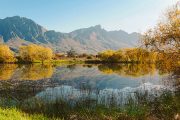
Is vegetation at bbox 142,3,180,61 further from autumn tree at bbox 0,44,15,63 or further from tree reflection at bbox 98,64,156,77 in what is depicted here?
autumn tree at bbox 0,44,15,63

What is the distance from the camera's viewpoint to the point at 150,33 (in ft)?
105

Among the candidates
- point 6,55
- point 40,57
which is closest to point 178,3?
point 6,55

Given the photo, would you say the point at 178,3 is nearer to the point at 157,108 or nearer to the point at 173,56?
the point at 173,56

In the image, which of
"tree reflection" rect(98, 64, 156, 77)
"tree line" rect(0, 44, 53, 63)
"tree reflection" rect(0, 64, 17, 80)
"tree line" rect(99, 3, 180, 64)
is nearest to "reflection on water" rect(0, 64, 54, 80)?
"tree reflection" rect(0, 64, 17, 80)

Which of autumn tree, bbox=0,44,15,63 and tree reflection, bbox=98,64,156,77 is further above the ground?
autumn tree, bbox=0,44,15,63

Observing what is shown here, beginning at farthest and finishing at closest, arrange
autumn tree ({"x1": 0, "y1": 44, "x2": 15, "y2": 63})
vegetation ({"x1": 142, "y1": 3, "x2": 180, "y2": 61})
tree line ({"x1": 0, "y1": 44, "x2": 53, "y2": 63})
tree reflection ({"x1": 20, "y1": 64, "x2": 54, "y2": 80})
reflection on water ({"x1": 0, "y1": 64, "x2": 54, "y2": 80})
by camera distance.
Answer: tree line ({"x1": 0, "y1": 44, "x2": 53, "y2": 63}) < autumn tree ({"x1": 0, "y1": 44, "x2": 15, "y2": 63}) < tree reflection ({"x1": 20, "y1": 64, "x2": 54, "y2": 80}) < reflection on water ({"x1": 0, "y1": 64, "x2": 54, "y2": 80}) < vegetation ({"x1": 142, "y1": 3, "x2": 180, "y2": 61})

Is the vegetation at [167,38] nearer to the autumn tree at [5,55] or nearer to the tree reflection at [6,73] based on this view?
the tree reflection at [6,73]

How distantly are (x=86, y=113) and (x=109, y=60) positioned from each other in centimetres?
12533

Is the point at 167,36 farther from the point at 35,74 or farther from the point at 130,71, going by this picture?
the point at 130,71

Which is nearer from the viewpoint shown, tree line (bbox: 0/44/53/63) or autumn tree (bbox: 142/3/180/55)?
autumn tree (bbox: 142/3/180/55)

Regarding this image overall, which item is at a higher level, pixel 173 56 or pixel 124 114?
pixel 173 56

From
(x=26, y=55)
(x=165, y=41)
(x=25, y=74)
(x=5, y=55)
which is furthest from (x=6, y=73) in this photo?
(x=26, y=55)

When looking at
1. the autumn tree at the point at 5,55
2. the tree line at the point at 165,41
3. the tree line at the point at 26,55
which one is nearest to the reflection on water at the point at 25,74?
the tree line at the point at 165,41

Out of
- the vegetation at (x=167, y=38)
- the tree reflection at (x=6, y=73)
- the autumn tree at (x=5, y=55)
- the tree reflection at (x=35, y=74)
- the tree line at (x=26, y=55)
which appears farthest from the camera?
the tree line at (x=26, y=55)
